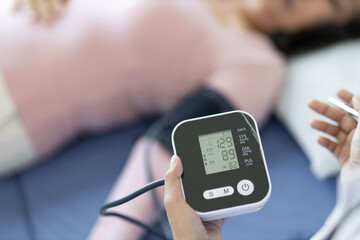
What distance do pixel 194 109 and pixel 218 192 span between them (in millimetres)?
388

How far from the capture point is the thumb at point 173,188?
51cm

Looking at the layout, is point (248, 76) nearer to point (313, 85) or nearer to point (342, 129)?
point (313, 85)

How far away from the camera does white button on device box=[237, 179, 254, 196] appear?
20.8 inches

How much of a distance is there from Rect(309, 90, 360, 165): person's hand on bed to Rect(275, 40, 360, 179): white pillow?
0.24 meters

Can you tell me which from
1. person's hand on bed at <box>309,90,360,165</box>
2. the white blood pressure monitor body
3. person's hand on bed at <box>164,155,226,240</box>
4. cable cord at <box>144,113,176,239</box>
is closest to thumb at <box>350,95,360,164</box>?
person's hand on bed at <box>309,90,360,165</box>

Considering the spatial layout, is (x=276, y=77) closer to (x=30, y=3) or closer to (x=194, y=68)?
(x=194, y=68)

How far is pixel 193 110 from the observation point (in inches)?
35.3

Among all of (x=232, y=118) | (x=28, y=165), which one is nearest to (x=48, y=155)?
(x=28, y=165)

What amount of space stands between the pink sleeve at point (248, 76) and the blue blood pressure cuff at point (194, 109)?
2 cm

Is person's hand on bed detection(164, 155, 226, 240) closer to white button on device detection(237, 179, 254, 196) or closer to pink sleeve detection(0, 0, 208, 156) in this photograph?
white button on device detection(237, 179, 254, 196)

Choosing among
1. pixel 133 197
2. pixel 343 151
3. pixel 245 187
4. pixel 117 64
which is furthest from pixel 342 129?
pixel 117 64

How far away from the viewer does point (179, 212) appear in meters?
0.51

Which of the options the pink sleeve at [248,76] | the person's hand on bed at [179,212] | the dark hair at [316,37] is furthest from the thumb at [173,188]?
the dark hair at [316,37]

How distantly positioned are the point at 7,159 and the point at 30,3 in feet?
1.32
